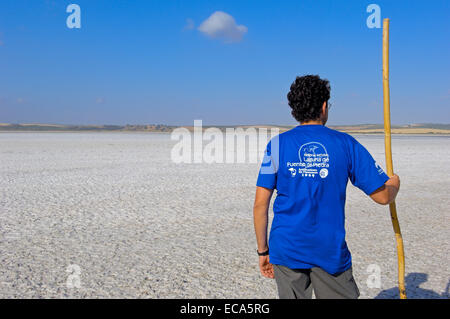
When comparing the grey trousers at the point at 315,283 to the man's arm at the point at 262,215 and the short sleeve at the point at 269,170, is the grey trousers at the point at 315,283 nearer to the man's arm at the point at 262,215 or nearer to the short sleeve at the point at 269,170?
the man's arm at the point at 262,215

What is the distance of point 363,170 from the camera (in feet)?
7.36

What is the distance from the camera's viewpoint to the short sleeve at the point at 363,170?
2221 mm

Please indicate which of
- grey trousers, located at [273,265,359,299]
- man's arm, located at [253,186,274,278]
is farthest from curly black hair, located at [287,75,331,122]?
grey trousers, located at [273,265,359,299]

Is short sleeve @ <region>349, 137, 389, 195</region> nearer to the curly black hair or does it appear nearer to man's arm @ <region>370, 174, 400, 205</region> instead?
man's arm @ <region>370, 174, 400, 205</region>

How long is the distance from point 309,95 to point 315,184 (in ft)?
1.66

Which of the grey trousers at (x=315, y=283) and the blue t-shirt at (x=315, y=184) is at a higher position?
the blue t-shirt at (x=315, y=184)

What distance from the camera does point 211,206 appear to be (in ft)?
28.1

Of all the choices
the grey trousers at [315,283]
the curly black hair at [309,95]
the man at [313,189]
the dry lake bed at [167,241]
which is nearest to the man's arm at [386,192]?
the man at [313,189]

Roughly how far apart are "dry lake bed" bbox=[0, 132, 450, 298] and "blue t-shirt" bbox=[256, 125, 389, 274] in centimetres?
194

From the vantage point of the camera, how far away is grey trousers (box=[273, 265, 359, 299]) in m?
2.27

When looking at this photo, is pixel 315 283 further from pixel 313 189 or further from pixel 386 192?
pixel 386 192

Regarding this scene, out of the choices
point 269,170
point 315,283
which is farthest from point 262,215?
point 315,283

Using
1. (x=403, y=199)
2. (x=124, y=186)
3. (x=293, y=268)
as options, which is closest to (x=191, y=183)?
(x=124, y=186)
